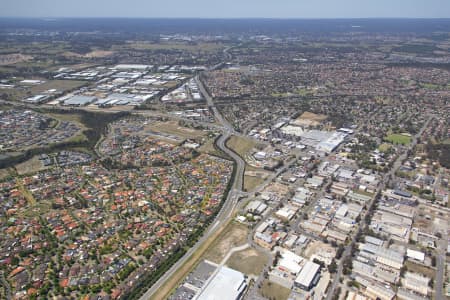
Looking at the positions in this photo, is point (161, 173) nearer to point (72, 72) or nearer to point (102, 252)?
point (102, 252)

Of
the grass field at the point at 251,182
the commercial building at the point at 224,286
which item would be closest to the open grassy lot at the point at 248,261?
the commercial building at the point at 224,286

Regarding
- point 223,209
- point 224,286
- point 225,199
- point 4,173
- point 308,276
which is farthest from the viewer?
point 4,173

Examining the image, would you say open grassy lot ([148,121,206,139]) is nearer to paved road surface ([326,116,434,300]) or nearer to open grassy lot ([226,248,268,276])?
paved road surface ([326,116,434,300])

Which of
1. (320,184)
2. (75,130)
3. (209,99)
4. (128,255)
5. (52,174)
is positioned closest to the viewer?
(128,255)

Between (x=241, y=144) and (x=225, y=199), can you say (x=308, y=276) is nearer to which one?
(x=225, y=199)

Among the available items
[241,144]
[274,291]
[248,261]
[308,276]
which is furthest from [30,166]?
[308,276]

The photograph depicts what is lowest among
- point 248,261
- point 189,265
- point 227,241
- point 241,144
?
point 189,265

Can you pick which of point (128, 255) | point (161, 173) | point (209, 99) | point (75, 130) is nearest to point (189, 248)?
point (128, 255)
